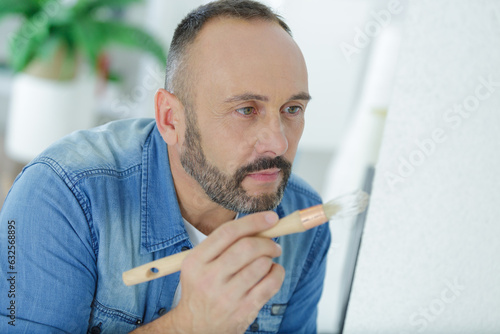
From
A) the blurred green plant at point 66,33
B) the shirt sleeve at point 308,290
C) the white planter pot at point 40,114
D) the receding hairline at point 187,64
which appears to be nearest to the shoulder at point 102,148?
the receding hairline at point 187,64

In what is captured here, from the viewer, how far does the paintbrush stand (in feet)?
1.80

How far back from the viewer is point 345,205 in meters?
0.59

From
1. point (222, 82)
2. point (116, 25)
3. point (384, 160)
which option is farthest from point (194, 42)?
point (116, 25)

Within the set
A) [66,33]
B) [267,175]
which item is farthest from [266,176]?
[66,33]

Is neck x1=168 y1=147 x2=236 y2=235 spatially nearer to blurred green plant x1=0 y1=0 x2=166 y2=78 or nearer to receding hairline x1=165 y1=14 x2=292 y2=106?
receding hairline x1=165 y1=14 x2=292 y2=106

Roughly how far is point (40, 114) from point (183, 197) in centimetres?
210

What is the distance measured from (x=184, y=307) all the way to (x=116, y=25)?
2.56 metres

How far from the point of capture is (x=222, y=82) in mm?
731

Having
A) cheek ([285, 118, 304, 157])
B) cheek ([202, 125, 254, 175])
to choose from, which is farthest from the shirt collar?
cheek ([285, 118, 304, 157])

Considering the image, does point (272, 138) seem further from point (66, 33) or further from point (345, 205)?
point (66, 33)

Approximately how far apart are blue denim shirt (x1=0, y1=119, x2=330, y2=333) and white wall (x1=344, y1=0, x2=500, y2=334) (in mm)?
196

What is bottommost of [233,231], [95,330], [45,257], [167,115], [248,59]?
[95,330]

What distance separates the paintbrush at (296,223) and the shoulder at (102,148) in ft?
0.84

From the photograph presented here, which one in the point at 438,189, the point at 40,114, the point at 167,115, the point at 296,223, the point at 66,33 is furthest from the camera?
the point at 66,33
